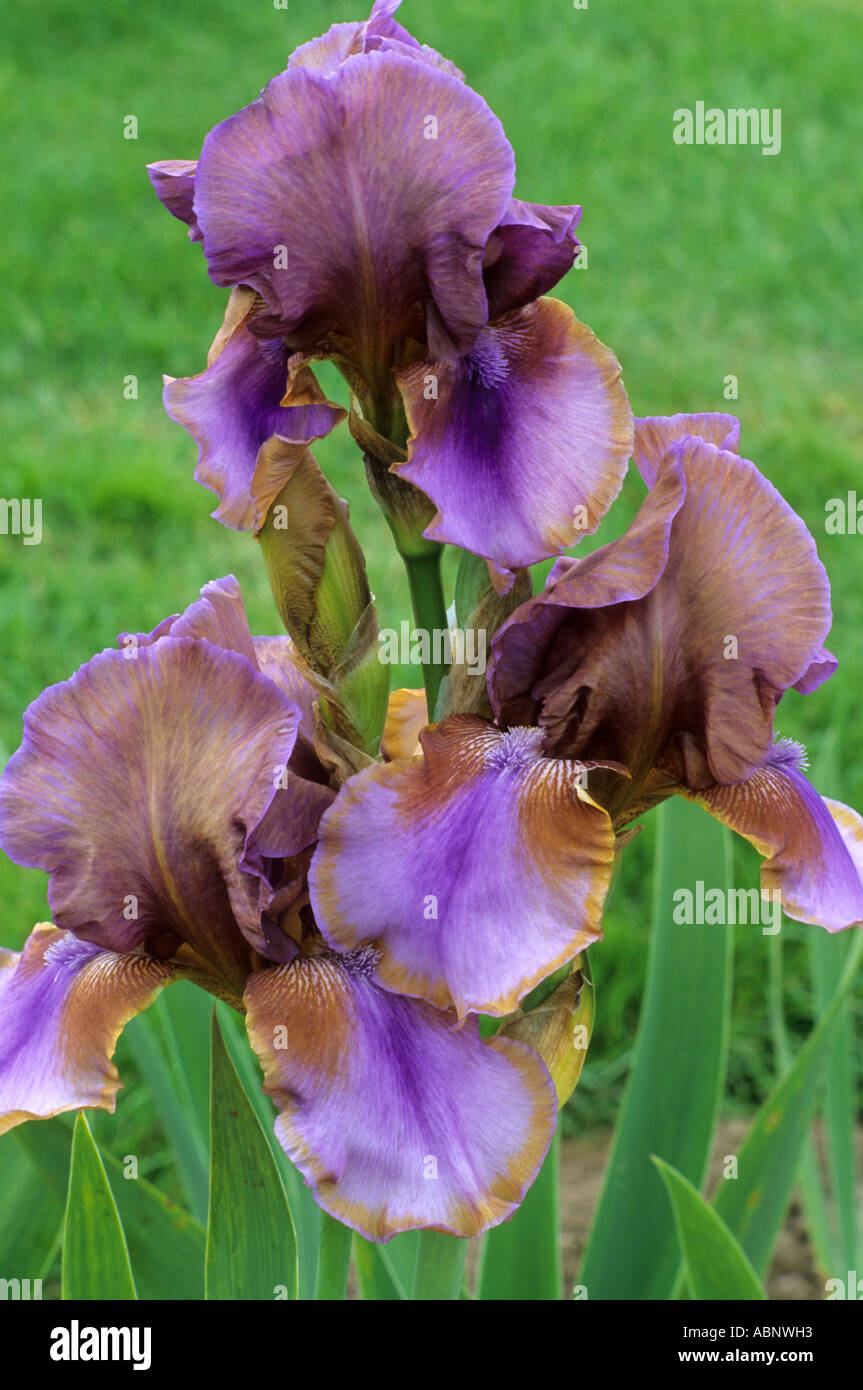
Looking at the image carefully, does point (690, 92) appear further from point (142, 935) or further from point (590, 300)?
point (142, 935)

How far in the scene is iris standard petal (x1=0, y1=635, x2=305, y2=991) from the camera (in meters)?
0.79

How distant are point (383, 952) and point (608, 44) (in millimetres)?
4994

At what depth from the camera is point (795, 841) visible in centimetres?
84

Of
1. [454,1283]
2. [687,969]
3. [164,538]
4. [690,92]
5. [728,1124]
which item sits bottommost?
[728,1124]

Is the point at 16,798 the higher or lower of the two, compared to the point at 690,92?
lower

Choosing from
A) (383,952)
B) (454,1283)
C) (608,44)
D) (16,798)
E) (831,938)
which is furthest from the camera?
(608,44)

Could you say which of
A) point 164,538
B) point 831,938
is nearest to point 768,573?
point 831,938

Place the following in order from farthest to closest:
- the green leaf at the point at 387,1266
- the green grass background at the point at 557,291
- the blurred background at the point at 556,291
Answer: the green grass background at the point at 557,291
the blurred background at the point at 556,291
the green leaf at the point at 387,1266

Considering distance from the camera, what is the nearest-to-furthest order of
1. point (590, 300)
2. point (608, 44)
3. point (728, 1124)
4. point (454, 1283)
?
point (454, 1283)
point (728, 1124)
point (590, 300)
point (608, 44)

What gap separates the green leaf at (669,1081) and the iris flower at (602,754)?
1.50ft

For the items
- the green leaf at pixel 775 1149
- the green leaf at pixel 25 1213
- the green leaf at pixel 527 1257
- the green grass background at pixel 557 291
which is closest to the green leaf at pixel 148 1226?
the green leaf at pixel 25 1213

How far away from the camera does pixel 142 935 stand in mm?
855

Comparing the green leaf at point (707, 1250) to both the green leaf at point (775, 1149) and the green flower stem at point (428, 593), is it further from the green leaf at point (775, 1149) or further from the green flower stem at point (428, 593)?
the green flower stem at point (428, 593)

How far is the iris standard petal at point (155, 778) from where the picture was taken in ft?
2.60
